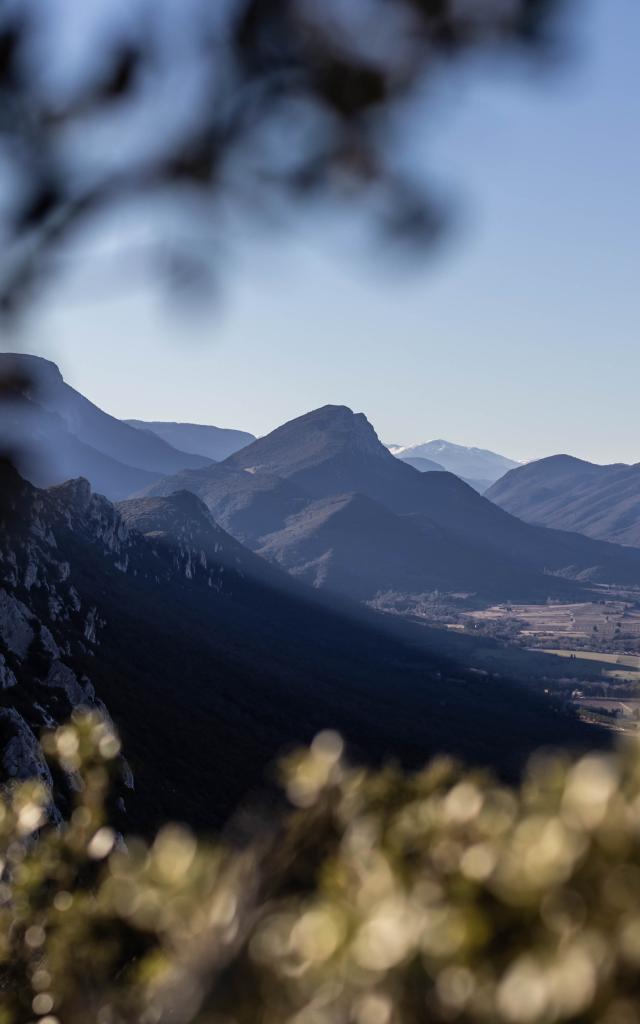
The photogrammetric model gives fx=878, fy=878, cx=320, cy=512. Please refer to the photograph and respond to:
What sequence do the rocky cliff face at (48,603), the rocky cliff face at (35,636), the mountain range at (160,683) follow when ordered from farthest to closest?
1. the mountain range at (160,683)
2. the rocky cliff face at (48,603)
3. the rocky cliff face at (35,636)

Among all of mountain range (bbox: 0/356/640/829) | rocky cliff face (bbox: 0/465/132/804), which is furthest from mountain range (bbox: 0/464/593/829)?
mountain range (bbox: 0/356/640/829)

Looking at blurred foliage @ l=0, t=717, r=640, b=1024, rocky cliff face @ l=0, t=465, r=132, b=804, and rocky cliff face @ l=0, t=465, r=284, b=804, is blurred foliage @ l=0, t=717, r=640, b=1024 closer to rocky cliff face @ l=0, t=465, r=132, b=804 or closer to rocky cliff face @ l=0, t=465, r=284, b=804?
rocky cliff face @ l=0, t=465, r=284, b=804

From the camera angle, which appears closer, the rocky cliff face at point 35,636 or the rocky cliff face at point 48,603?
the rocky cliff face at point 35,636

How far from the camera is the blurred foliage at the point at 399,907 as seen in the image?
2.10 metres

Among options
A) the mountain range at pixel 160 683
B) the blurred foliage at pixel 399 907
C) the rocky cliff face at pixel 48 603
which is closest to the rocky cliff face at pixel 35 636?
the rocky cliff face at pixel 48 603

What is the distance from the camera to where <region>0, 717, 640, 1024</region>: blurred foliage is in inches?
82.5

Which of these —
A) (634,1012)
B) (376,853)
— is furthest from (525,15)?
(634,1012)

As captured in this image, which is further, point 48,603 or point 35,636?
point 48,603

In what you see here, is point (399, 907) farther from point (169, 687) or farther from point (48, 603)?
point (169, 687)

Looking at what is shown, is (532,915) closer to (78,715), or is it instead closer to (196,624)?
(78,715)

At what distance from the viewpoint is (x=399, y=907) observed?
224 centimetres

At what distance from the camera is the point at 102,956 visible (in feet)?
15.5

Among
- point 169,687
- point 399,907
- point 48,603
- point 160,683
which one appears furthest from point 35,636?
point 399,907

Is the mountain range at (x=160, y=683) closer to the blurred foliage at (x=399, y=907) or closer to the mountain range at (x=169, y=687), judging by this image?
the mountain range at (x=169, y=687)
